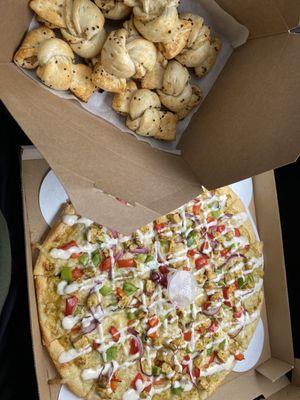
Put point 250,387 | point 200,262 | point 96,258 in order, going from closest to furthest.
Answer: point 96,258 < point 200,262 < point 250,387

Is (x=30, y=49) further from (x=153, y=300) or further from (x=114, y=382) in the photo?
(x=114, y=382)

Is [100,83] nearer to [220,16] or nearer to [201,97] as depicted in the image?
[201,97]

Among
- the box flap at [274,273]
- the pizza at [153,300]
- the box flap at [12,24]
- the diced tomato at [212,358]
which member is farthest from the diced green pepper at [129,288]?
the box flap at [12,24]

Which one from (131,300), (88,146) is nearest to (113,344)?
(131,300)

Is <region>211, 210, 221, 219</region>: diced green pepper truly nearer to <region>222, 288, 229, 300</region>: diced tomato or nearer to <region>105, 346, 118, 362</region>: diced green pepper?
<region>222, 288, 229, 300</region>: diced tomato

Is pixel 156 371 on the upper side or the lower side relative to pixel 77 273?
lower

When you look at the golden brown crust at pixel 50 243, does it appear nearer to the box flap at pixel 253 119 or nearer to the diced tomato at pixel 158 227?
the diced tomato at pixel 158 227

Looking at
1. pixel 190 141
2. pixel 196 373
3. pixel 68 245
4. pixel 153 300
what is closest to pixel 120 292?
pixel 153 300
